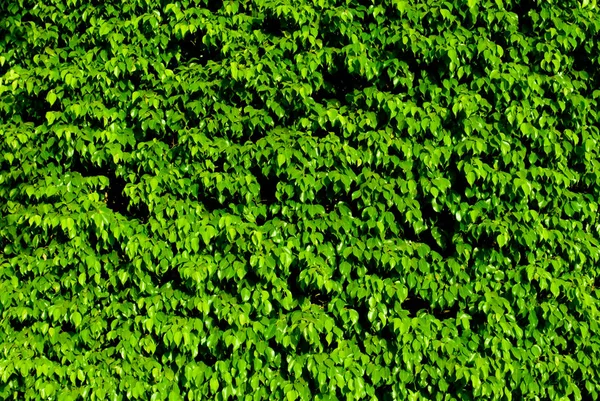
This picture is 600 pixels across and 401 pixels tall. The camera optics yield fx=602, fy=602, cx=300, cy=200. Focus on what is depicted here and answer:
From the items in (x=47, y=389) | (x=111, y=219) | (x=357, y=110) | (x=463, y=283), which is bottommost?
(x=47, y=389)

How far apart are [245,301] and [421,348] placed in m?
1.09

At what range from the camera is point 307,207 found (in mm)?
3600

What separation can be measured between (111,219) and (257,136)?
3.39ft

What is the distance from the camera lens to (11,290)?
367 cm

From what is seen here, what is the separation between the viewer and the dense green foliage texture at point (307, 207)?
3.59 metres

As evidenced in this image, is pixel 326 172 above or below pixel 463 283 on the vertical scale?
above

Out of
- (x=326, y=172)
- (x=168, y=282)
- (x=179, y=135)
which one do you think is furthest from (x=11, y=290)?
(x=326, y=172)

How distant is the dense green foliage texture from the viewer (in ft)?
11.8

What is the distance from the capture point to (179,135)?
11.9ft

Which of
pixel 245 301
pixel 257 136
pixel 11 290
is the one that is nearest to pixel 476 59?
pixel 257 136

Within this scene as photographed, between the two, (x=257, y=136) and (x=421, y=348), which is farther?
(x=257, y=136)

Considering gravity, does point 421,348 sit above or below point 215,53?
below

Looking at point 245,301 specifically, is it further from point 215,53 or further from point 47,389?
point 215,53

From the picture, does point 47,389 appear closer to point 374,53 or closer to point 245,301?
point 245,301
